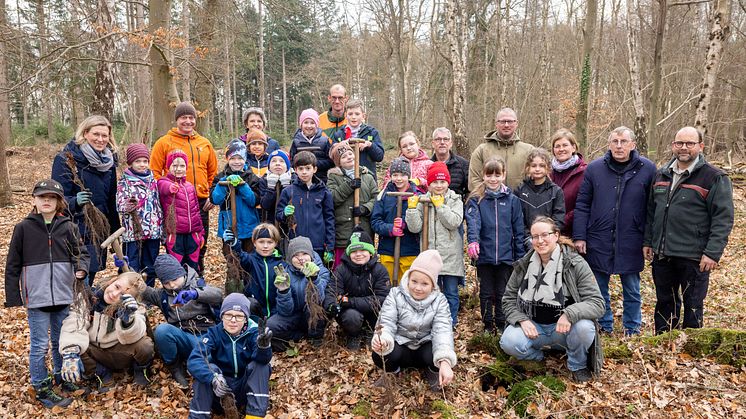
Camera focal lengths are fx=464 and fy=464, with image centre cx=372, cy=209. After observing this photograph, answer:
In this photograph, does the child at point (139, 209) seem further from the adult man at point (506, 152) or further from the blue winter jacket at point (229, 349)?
the adult man at point (506, 152)

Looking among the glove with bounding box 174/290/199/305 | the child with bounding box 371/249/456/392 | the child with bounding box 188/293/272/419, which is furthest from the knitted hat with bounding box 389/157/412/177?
the glove with bounding box 174/290/199/305

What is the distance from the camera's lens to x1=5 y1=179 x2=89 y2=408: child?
13.9 ft

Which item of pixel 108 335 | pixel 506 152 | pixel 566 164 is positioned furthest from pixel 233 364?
pixel 566 164

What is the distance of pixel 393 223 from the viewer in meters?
5.64

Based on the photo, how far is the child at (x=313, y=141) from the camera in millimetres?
6340

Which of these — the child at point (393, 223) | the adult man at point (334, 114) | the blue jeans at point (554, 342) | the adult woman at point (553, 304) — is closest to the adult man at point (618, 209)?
the adult woman at point (553, 304)

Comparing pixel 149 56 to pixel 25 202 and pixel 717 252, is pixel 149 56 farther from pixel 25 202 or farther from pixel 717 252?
pixel 717 252

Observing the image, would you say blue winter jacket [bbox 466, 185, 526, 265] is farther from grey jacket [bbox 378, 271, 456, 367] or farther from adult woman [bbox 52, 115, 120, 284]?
adult woman [bbox 52, 115, 120, 284]

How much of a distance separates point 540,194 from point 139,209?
4644 mm

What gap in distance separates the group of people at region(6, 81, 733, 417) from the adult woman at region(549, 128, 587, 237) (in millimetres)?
18

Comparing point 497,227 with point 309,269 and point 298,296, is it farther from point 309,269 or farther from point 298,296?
point 298,296

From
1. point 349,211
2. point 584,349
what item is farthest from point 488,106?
point 584,349

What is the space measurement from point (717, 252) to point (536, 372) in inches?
87.3

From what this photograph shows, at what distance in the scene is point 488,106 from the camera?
24.3 meters
